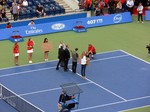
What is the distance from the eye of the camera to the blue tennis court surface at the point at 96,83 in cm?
3241

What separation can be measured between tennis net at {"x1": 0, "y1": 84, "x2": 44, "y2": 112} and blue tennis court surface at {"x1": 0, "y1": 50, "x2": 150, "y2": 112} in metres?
1.36

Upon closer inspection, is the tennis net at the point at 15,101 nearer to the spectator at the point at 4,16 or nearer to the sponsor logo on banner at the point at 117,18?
the spectator at the point at 4,16

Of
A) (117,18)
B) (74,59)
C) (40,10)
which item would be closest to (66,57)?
(74,59)

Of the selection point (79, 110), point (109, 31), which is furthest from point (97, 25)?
point (79, 110)

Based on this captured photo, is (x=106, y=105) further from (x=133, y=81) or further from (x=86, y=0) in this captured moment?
(x=86, y=0)

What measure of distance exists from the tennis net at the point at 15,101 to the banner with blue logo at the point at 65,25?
11.5m

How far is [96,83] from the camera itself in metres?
35.4

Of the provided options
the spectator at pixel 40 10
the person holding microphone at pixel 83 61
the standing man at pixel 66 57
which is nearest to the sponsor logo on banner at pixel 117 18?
the spectator at pixel 40 10

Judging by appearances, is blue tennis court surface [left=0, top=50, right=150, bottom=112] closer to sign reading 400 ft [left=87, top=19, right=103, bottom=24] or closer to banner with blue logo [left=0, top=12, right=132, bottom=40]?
banner with blue logo [left=0, top=12, right=132, bottom=40]

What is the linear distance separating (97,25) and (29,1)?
6.30 metres

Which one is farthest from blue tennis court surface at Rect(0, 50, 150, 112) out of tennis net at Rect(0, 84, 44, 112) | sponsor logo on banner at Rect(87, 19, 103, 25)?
sponsor logo on banner at Rect(87, 19, 103, 25)

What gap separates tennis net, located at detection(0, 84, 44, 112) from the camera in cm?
2932

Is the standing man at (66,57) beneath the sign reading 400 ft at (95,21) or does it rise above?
beneath

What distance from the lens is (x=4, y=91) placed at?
1259 inches
